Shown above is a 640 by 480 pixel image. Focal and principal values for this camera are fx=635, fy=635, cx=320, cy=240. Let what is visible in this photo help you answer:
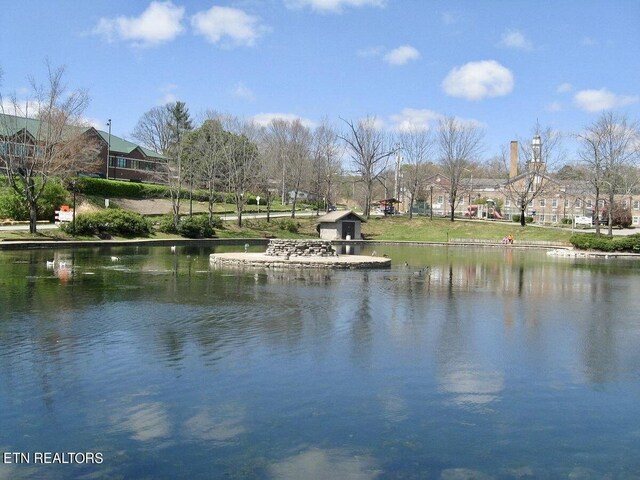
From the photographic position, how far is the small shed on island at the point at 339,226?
63.3 meters

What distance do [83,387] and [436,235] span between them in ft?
202

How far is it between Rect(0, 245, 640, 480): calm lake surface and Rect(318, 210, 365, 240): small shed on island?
42484 mm

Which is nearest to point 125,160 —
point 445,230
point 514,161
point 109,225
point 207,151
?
point 207,151

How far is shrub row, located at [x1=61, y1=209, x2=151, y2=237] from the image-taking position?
158 feet

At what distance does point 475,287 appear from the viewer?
81.6ft

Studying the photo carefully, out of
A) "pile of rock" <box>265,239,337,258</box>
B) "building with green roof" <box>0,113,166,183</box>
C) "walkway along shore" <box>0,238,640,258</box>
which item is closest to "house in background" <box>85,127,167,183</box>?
"building with green roof" <box>0,113,166,183</box>

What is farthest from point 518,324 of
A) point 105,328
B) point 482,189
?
point 482,189

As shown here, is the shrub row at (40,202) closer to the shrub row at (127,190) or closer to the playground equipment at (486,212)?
the shrub row at (127,190)

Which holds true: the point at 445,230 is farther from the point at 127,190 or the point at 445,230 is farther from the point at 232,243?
the point at 127,190

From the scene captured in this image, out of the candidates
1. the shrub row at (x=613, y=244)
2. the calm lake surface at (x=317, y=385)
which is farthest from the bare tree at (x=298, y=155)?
the calm lake surface at (x=317, y=385)

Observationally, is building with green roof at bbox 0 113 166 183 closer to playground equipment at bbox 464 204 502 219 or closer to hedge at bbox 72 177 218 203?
hedge at bbox 72 177 218 203

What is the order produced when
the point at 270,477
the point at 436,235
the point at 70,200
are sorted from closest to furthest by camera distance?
1. the point at 270,477
2. the point at 70,200
3. the point at 436,235

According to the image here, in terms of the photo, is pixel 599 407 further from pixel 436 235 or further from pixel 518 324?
pixel 436 235

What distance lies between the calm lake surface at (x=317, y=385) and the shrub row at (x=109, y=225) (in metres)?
28.6
